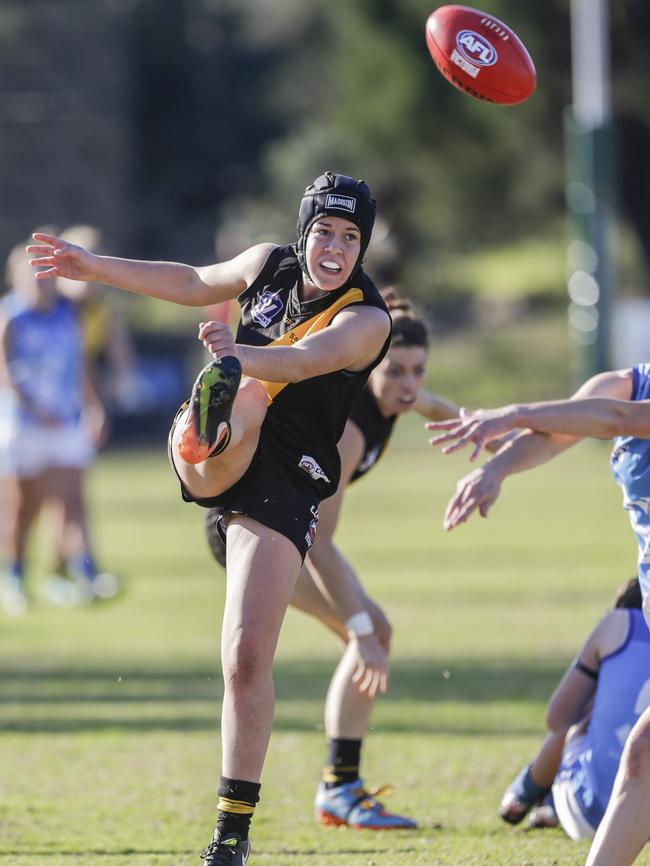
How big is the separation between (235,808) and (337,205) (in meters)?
1.70

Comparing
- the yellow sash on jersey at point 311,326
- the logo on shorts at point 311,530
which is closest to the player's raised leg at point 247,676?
the logo on shorts at point 311,530

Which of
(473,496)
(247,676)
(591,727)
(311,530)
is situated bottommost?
(591,727)

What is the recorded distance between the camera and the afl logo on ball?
492 centimetres

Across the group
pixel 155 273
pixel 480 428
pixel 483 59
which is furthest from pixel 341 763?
→ pixel 483 59

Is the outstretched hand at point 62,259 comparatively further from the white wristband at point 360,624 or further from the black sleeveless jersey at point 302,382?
the white wristband at point 360,624

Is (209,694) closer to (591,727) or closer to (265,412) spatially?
(591,727)

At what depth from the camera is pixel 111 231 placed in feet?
156

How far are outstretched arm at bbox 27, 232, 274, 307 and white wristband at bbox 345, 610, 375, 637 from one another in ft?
4.00

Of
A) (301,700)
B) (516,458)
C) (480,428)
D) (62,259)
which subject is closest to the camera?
(480,428)

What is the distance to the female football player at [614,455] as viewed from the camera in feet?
12.1

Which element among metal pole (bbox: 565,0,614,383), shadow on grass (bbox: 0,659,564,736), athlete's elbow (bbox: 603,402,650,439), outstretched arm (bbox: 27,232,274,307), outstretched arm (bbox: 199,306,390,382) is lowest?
shadow on grass (bbox: 0,659,564,736)

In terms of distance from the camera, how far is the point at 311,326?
4332 mm

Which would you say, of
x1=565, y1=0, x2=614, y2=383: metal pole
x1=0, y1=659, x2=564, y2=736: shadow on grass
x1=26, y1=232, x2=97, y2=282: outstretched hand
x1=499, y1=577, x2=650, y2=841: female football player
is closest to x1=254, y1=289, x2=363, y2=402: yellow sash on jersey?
x1=26, y1=232, x2=97, y2=282: outstretched hand

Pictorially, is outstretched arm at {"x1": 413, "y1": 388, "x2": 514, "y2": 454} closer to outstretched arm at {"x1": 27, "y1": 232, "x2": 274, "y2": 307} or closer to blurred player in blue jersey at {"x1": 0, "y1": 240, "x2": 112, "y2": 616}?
outstretched arm at {"x1": 27, "y1": 232, "x2": 274, "y2": 307}
